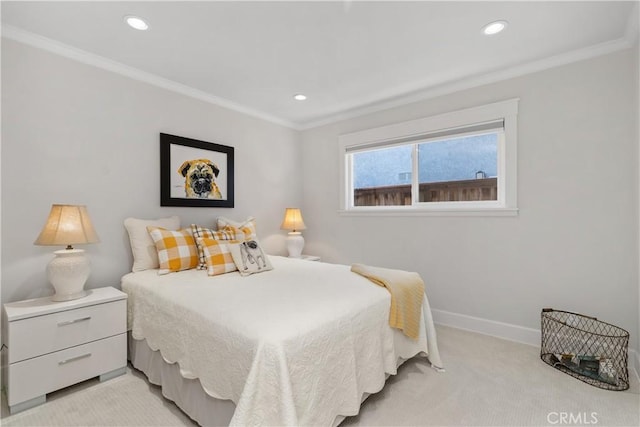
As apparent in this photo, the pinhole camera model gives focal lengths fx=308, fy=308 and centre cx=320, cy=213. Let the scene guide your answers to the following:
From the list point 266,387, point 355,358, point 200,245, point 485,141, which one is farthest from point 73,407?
point 485,141

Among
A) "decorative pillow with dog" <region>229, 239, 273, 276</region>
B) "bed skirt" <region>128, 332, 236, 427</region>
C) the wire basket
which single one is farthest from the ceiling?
"bed skirt" <region>128, 332, 236, 427</region>

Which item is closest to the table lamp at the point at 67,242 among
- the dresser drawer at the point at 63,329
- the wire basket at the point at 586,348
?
the dresser drawer at the point at 63,329

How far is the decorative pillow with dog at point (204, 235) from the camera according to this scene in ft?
8.51

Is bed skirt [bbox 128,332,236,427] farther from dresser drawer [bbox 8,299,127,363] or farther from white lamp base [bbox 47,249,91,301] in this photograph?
white lamp base [bbox 47,249,91,301]

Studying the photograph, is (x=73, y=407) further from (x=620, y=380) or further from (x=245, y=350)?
(x=620, y=380)

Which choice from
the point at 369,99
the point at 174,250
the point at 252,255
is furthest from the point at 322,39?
the point at 174,250

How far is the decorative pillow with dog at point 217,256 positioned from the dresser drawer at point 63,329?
629mm

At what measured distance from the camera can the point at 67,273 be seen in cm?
202

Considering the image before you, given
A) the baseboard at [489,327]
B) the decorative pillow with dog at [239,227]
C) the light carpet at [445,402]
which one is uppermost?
the decorative pillow with dog at [239,227]

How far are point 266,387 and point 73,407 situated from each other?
1443 mm

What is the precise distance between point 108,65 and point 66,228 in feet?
4.69

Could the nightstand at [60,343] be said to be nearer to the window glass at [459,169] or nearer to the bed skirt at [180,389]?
the bed skirt at [180,389]

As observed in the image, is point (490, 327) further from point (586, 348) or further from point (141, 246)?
point (141, 246)

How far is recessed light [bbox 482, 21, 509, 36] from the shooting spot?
6.73 ft
